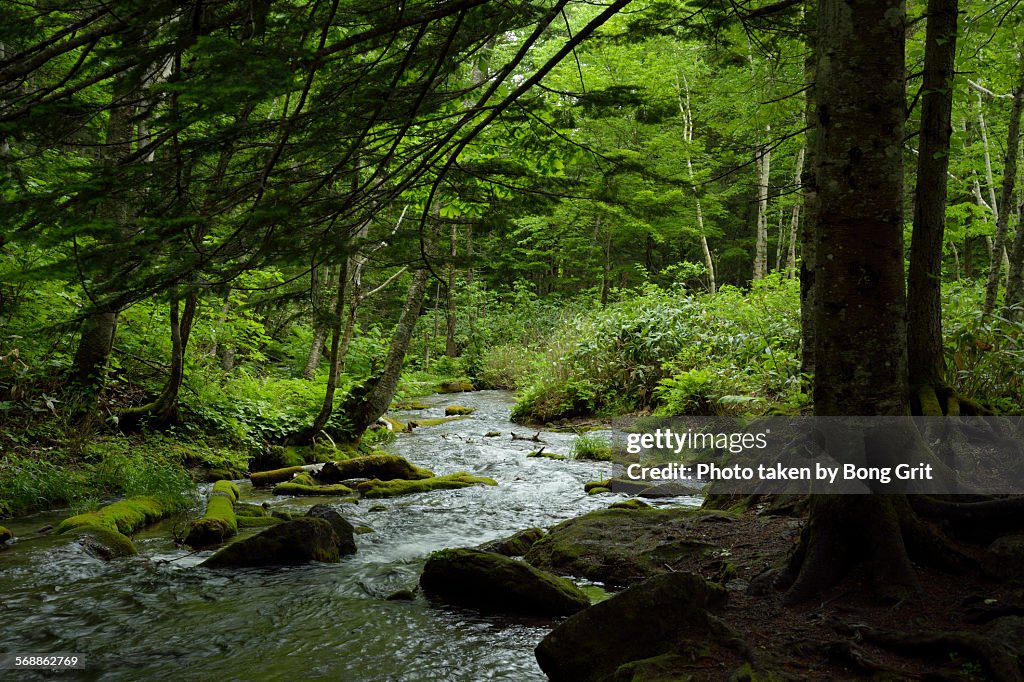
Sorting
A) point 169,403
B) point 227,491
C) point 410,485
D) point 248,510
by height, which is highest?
point 169,403

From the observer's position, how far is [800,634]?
10.9 feet

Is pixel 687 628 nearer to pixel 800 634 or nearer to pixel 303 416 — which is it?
pixel 800 634

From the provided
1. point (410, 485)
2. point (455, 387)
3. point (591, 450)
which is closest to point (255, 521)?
point (410, 485)

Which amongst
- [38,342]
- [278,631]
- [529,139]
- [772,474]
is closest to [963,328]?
[772,474]

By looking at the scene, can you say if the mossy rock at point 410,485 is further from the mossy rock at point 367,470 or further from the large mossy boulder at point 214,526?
the large mossy boulder at point 214,526

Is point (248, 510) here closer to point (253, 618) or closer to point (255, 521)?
point (255, 521)

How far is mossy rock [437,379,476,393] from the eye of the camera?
24609 mm

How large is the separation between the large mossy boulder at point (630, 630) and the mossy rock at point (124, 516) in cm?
488

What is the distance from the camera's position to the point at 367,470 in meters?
10.1

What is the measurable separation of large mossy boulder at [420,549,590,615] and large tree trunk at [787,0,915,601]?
5.40ft

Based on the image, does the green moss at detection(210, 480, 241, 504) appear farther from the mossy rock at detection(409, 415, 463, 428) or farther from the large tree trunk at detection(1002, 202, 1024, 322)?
the large tree trunk at detection(1002, 202, 1024, 322)

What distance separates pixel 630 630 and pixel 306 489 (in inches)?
262

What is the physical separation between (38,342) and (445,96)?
8030mm

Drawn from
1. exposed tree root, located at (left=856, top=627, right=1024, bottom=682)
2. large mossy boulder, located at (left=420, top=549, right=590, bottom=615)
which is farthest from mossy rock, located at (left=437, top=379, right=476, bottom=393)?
exposed tree root, located at (left=856, top=627, right=1024, bottom=682)
